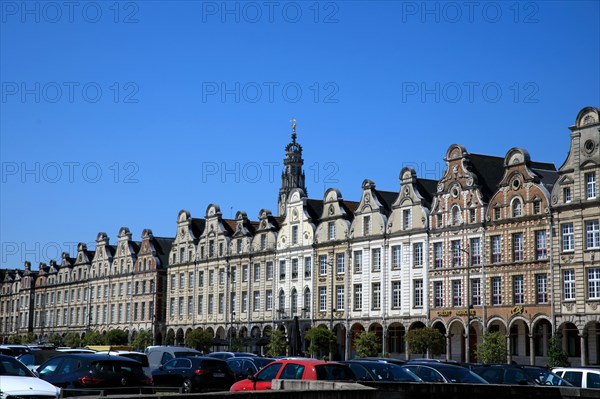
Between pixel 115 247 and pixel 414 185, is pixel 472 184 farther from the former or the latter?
pixel 115 247

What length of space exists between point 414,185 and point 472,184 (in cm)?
629

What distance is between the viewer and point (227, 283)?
291 feet

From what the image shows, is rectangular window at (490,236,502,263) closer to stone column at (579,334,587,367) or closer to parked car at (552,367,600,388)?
stone column at (579,334,587,367)

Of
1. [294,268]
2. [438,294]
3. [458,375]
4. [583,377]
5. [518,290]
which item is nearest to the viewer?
[458,375]

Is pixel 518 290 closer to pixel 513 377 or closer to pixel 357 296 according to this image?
pixel 357 296

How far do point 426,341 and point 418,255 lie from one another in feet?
25.3

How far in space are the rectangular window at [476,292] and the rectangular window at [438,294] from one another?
294 cm

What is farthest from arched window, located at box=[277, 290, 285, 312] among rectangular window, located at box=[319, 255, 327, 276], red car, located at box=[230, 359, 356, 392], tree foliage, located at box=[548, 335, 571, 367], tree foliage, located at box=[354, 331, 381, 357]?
red car, located at box=[230, 359, 356, 392]

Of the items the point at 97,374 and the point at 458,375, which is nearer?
the point at 97,374

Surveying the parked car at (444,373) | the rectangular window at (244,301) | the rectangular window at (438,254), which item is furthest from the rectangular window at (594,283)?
the rectangular window at (244,301)

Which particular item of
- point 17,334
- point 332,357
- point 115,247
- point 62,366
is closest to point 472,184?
point 332,357

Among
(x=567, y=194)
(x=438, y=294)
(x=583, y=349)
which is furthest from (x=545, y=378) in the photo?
(x=438, y=294)

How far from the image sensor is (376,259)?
235ft

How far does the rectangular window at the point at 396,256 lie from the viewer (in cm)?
6950
